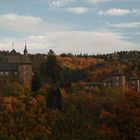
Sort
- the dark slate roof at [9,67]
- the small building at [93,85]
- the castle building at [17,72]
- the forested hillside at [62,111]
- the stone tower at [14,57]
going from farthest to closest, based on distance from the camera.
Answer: the stone tower at [14,57] < the small building at [93,85] < the dark slate roof at [9,67] < the castle building at [17,72] < the forested hillside at [62,111]

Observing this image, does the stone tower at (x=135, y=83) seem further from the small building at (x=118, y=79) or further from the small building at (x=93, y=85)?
the small building at (x=93, y=85)

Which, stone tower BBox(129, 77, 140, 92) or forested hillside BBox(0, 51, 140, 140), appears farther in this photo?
stone tower BBox(129, 77, 140, 92)

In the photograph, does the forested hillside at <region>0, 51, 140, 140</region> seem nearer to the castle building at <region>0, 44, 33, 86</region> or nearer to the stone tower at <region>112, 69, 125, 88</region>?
the castle building at <region>0, 44, 33, 86</region>

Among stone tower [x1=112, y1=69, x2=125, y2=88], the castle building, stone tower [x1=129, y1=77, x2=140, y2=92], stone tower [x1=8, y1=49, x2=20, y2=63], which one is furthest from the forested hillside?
stone tower [x1=129, y1=77, x2=140, y2=92]

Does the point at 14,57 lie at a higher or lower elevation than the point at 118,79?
higher

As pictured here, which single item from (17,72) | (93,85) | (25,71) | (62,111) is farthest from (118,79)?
(62,111)

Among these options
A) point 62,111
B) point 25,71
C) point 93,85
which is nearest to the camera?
point 62,111

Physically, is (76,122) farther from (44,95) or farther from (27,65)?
(27,65)

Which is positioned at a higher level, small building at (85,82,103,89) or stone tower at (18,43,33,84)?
stone tower at (18,43,33,84)

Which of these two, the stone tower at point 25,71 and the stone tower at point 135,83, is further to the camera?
the stone tower at point 135,83

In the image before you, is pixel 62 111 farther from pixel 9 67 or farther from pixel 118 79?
pixel 118 79

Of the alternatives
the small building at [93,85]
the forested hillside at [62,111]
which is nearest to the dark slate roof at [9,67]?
the forested hillside at [62,111]

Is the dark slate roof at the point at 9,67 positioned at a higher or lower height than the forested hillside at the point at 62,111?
higher

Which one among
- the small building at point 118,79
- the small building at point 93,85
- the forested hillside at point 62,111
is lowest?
the forested hillside at point 62,111
